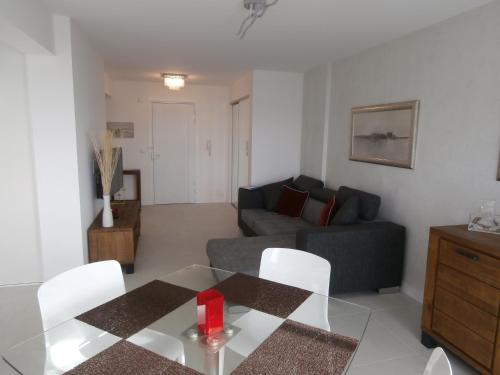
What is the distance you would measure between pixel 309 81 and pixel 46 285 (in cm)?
428

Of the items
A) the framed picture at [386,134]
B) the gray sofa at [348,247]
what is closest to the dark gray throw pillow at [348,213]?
the gray sofa at [348,247]

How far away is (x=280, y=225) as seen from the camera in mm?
3936

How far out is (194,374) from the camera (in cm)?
116

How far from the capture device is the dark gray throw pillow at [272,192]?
471 cm

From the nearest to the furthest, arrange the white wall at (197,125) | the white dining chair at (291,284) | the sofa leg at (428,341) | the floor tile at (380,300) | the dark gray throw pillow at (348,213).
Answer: the white dining chair at (291,284) → the sofa leg at (428,341) → the floor tile at (380,300) → the dark gray throw pillow at (348,213) → the white wall at (197,125)

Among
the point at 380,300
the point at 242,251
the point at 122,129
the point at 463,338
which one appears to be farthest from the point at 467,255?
the point at 122,129

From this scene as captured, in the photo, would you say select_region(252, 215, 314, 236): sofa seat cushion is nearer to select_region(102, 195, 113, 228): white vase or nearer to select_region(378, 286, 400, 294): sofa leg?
select_region(378, 286, 400, 294): sofa leg

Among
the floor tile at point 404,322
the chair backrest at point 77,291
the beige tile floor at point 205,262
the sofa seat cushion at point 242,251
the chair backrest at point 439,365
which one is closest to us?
the chair backrest at point 439,365

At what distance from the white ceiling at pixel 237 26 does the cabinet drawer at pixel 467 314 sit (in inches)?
75.5

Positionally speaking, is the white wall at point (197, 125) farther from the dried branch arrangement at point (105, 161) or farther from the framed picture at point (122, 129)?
the dried branch arrangement at point (105, 161)

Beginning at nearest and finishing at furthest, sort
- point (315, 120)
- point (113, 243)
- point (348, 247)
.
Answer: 1. point (348, 247)
2. point (113, 243)
3. point (315, 120)

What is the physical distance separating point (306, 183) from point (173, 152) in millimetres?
3139

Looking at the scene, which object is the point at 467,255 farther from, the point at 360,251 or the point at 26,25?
the point at 26,25

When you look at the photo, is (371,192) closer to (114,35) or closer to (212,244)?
(212,244)
